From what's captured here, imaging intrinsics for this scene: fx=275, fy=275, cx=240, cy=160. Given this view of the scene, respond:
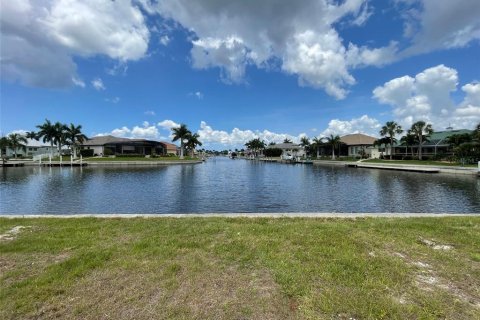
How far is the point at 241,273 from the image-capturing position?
521 centimetres

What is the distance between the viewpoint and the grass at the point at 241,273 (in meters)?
4.01

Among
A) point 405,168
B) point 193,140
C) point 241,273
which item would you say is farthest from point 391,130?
point 241,273

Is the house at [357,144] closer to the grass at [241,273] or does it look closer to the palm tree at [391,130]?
the palm tree at [391,130]

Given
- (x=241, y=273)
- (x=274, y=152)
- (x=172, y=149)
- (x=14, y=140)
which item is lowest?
(x=241, y=273)

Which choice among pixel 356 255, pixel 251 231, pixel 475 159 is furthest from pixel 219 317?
pixel 475 159

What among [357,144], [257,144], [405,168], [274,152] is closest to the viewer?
[405,168]

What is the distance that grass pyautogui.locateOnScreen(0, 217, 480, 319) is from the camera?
158 inches

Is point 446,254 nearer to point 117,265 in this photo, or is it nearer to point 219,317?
point 219,317

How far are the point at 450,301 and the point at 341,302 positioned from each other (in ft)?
5.59

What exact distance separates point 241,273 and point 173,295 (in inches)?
54.0

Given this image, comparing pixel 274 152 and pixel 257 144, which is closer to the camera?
pixel 274 152

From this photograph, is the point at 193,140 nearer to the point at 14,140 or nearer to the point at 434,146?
the point at 14,140

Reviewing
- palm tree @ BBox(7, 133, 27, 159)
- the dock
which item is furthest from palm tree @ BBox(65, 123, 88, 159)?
the dock

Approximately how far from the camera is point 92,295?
4.38 metres
